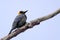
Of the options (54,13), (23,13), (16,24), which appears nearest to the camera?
(54,13)

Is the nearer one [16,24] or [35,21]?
[35,21]

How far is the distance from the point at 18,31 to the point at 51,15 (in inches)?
8.1

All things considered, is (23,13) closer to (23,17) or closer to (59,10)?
(23,17)

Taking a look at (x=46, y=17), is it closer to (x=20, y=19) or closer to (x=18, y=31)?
(x=18, y=31)

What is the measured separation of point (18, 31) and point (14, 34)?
0.08 feet

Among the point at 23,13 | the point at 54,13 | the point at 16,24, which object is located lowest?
the point at 54,13

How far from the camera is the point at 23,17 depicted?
101 centimetres

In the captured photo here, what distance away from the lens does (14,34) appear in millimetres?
737

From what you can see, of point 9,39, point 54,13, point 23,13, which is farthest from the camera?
point 23,13

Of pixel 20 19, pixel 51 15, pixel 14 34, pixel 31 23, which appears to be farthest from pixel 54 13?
pixel 20 19

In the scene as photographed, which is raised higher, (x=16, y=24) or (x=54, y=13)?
(x=16, y=24)

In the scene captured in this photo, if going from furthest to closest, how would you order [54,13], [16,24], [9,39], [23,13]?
[23,13] → [16,24] → [9,39] → [54,13]

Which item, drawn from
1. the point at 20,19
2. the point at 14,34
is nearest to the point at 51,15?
the point at 14,34

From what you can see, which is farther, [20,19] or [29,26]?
[20,19]
